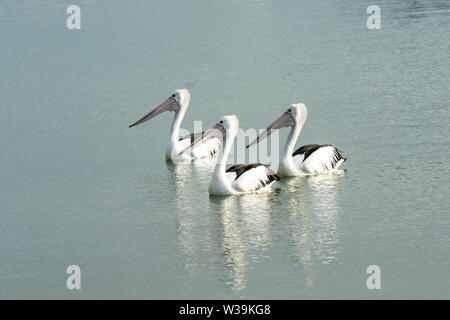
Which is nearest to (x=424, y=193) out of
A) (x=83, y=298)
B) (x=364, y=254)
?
(x=364, y=254)

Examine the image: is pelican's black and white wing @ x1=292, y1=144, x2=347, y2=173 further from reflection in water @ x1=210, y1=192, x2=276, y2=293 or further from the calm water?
reflection in water @ x1=210, y1=192, x2=276, y2=293

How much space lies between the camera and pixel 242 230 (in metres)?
8.10

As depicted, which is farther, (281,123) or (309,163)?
(281,123)

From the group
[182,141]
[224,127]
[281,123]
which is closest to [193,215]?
[224,127]

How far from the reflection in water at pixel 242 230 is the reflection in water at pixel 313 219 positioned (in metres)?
0.23

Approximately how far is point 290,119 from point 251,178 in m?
1.14

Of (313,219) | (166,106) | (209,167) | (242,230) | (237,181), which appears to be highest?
(166,106)

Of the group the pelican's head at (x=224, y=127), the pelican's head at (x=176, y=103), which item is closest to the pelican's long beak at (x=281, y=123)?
the pelican's head at (x=224, y=127)

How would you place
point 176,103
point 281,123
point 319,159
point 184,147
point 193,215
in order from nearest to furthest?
point 193,215
point 319,159
point 281,123
point 184,147
point 176,103

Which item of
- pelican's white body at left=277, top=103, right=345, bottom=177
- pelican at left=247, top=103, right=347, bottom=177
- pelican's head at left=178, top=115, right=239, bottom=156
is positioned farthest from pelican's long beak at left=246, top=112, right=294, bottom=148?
pelican's head at left=178, top=115, right=239, bottom=156

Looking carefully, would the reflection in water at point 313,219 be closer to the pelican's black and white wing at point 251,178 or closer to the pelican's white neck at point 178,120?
the pelican's black and white wing at point 251,178

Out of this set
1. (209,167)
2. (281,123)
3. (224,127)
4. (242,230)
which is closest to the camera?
(242,230)

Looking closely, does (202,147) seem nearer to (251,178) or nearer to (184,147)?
(184,147)
